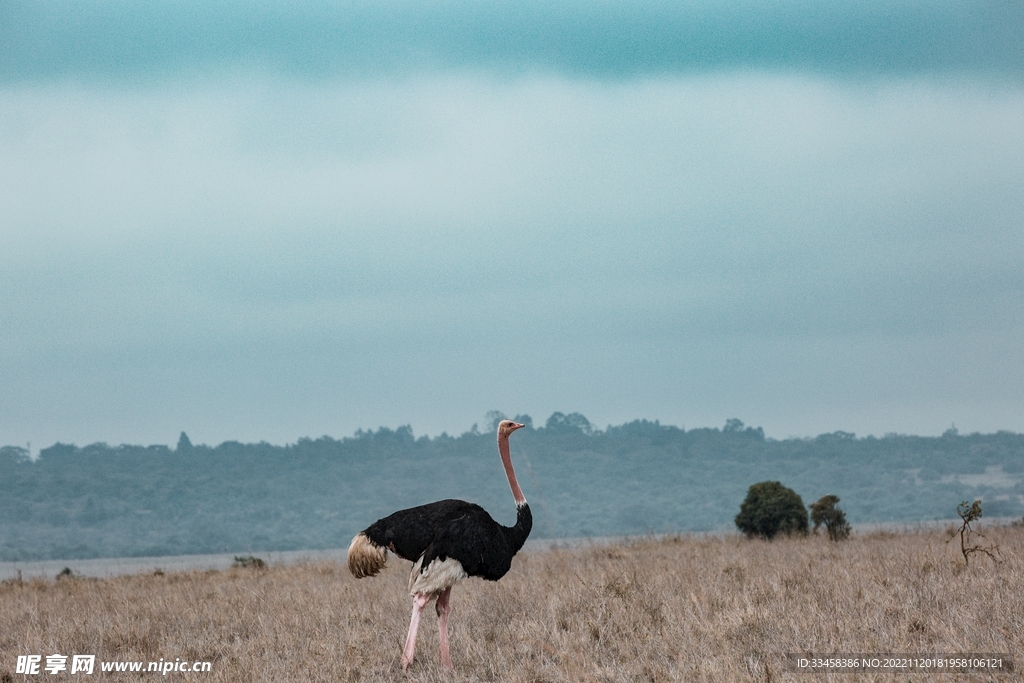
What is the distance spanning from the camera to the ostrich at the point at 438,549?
9.81 metres

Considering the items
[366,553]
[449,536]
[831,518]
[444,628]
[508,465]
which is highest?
[508,465]

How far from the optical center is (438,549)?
9.87 meters

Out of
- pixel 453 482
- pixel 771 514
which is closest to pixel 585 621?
pixel 771 514

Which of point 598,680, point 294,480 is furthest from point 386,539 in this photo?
point 294,480

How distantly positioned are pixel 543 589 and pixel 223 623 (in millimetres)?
3764

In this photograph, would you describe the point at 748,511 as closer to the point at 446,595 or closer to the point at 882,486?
the point at 446,595

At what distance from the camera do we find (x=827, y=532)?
2308cm

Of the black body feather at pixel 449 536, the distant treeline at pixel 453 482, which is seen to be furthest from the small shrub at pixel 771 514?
the distant treeline at pixel 453 482

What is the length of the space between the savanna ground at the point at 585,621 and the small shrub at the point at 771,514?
22.2 feet

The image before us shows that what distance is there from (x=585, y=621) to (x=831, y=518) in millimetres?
13148

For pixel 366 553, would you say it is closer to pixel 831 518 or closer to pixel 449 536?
pixel 449 536

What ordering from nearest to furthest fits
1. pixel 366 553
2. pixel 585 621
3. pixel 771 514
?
pixel 366 553
pixel 585 621
pixel 771 514

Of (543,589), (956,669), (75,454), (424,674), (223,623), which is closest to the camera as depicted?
(956,669)

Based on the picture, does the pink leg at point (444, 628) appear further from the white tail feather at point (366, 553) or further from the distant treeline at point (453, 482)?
the distant treeline at point (453, 482)
